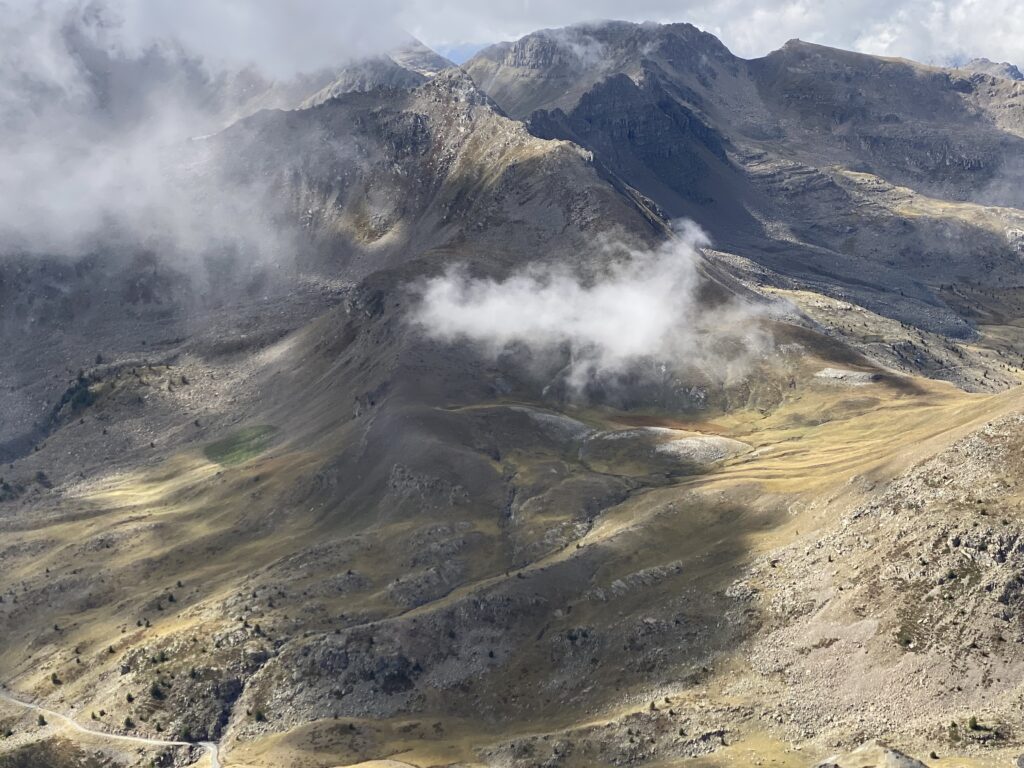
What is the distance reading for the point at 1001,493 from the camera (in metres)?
155

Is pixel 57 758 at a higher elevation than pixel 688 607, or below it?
below

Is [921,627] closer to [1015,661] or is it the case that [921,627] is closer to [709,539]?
[1015,661]

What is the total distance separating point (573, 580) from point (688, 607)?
2767 cm

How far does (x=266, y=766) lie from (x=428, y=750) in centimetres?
2633

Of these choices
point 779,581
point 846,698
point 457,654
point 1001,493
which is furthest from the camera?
point 457,654

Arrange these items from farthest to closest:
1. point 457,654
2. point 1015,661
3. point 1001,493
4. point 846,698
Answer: point 457,654 < point 1001,493 < point 846,698 < point 1015,661

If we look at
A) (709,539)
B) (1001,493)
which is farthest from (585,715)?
(1001,493)

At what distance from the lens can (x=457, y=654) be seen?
18500 centimetres

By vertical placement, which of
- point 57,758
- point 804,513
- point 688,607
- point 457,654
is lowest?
point 57,758

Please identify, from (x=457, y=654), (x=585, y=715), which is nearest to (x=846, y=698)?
(x=585, y=715)

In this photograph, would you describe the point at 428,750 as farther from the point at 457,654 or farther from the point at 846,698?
the point at 846,698

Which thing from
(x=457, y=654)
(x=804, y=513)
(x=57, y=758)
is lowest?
(x=57, y=758)

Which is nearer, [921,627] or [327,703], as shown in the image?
[921,627]

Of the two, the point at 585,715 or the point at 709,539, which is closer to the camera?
the point at 585,715
